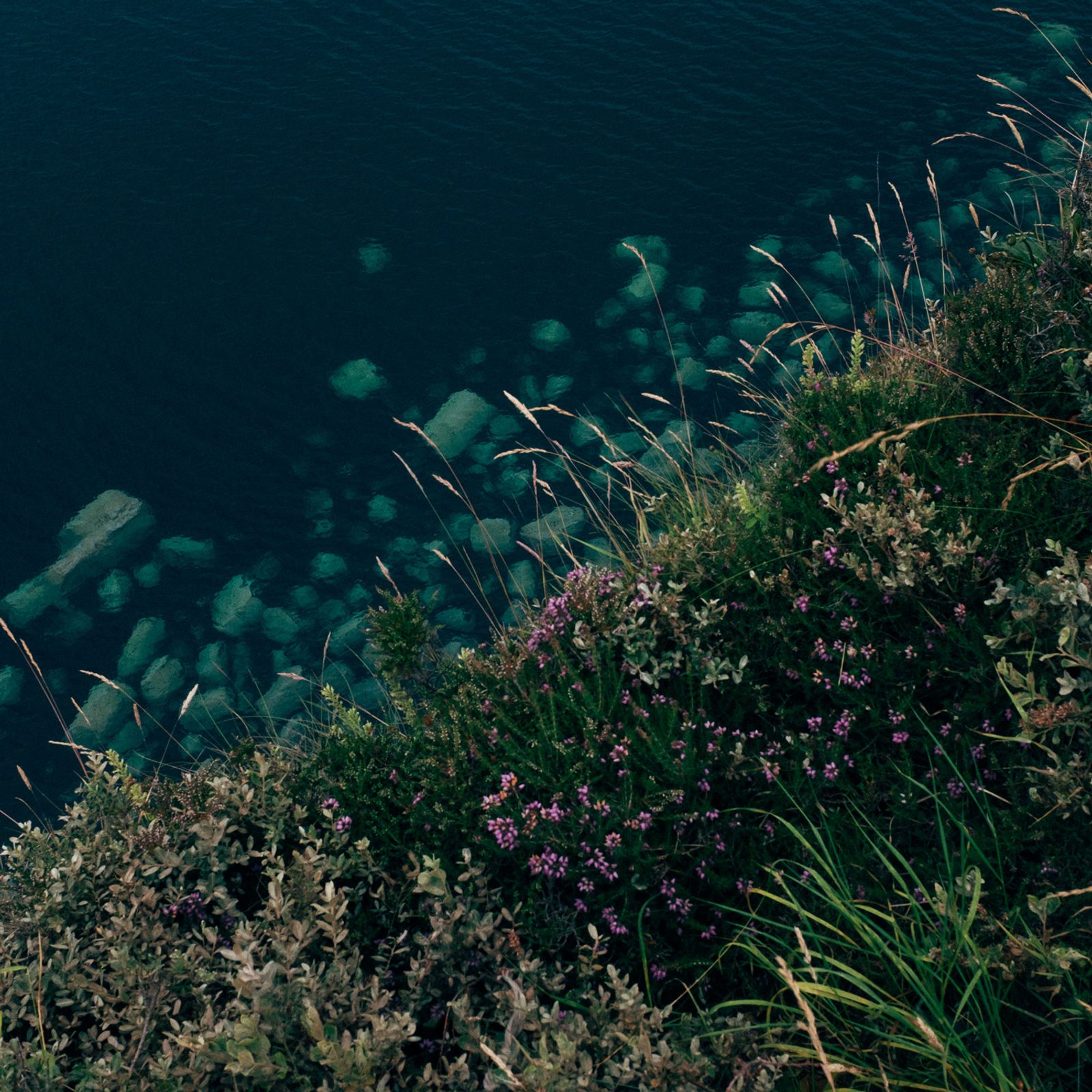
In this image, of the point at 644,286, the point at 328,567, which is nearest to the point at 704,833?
the point at 328,567

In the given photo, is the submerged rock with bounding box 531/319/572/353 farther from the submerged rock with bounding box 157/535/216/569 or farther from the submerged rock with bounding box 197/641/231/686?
the submerged rock with bounding box 197/641/231/686

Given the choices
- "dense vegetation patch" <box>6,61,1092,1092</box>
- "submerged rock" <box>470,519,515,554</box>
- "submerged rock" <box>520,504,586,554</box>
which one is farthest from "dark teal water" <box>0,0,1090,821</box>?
"dense vegetation patch" <box>6,61,1092,1092</box>

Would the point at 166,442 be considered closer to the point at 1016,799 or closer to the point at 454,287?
the point at 454,287

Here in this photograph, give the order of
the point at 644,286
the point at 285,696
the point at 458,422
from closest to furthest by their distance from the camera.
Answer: the point at 285,696 < the point at 458,422 < the point at 644,286

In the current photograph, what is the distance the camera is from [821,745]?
7.27ft

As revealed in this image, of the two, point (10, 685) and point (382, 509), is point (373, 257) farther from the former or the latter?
point (10, 685)

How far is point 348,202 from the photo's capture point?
6047mm

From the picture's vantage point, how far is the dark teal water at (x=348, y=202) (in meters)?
4.86

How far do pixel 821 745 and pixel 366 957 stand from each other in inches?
42.7

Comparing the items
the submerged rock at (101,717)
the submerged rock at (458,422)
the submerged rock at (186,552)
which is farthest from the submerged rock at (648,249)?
the submerged rock at (101,717)

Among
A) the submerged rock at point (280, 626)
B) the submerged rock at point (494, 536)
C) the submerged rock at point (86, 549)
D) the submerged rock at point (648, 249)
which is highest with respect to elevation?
the submerged rock at point (648, 249)

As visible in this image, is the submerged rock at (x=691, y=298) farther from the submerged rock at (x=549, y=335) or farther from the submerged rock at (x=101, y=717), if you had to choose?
the submerged rock at (x=101, y=717)

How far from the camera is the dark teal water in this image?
4.86 m

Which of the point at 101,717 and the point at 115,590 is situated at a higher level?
the point at 115,590
